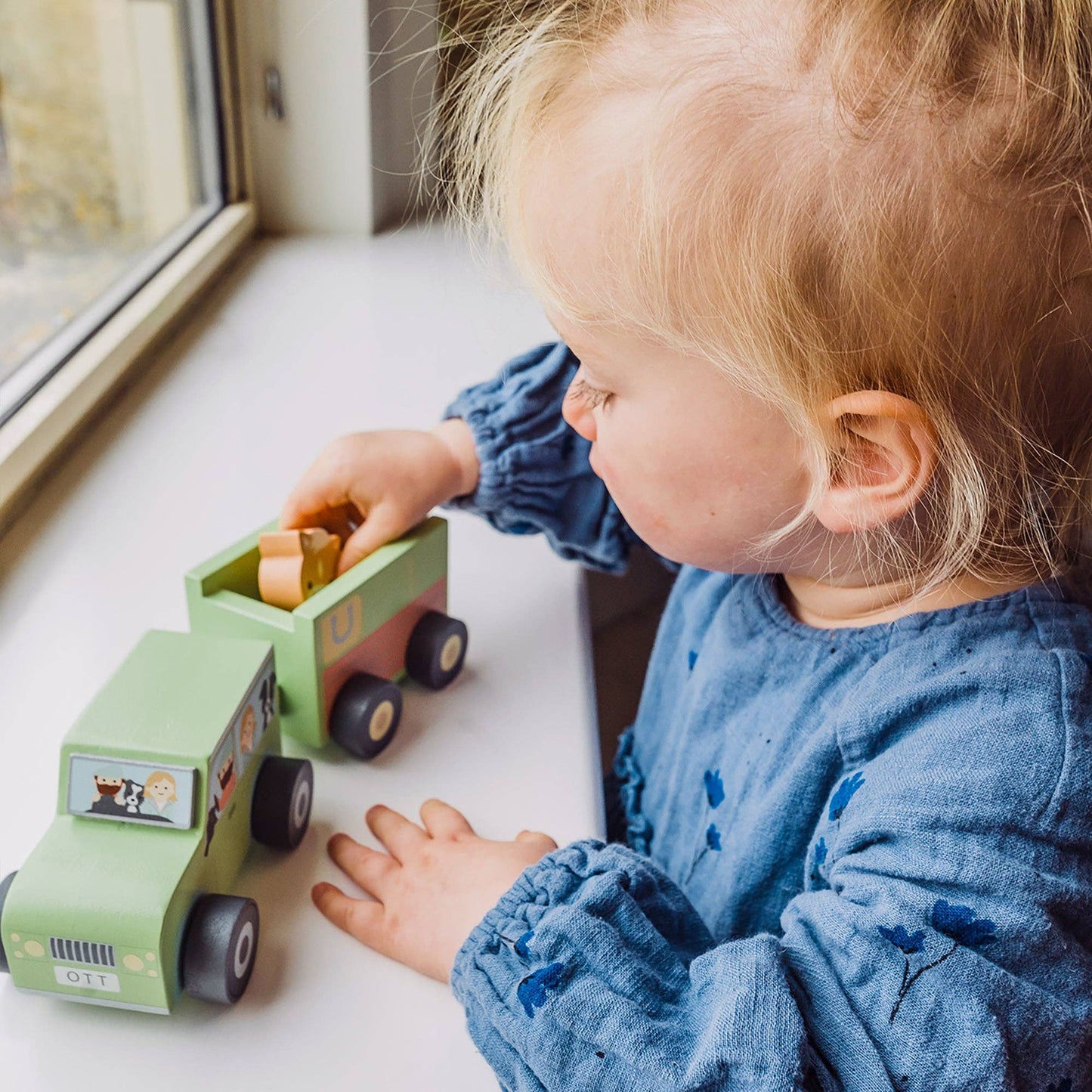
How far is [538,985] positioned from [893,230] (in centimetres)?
32

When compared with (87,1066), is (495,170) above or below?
above

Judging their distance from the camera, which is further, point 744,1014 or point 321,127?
point 321,127

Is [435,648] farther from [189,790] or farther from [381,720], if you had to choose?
[189,790]

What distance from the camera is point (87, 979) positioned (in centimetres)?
43

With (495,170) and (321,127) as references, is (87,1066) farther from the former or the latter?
(321,127)

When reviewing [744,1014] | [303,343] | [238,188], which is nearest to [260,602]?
[744,1014]

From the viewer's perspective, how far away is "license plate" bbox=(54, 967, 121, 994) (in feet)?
1.40

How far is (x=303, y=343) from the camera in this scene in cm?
103

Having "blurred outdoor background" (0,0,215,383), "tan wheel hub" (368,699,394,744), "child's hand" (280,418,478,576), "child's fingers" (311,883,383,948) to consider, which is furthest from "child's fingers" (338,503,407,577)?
"blurred outdoor background" (0,0,215,383)

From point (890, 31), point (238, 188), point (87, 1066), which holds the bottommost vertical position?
point (87, 1066)

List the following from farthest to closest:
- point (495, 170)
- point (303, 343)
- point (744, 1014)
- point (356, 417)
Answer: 1. point (303, 343)
2. point (356, 417)
3. point (495, 170)
4. point (744, 1014)

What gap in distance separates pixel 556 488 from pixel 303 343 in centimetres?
38

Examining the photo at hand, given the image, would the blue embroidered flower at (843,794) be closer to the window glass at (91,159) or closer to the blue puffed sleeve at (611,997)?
the blue puffed sleeve at (611,997)

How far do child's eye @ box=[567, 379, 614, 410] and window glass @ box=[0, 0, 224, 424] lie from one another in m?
0.42
